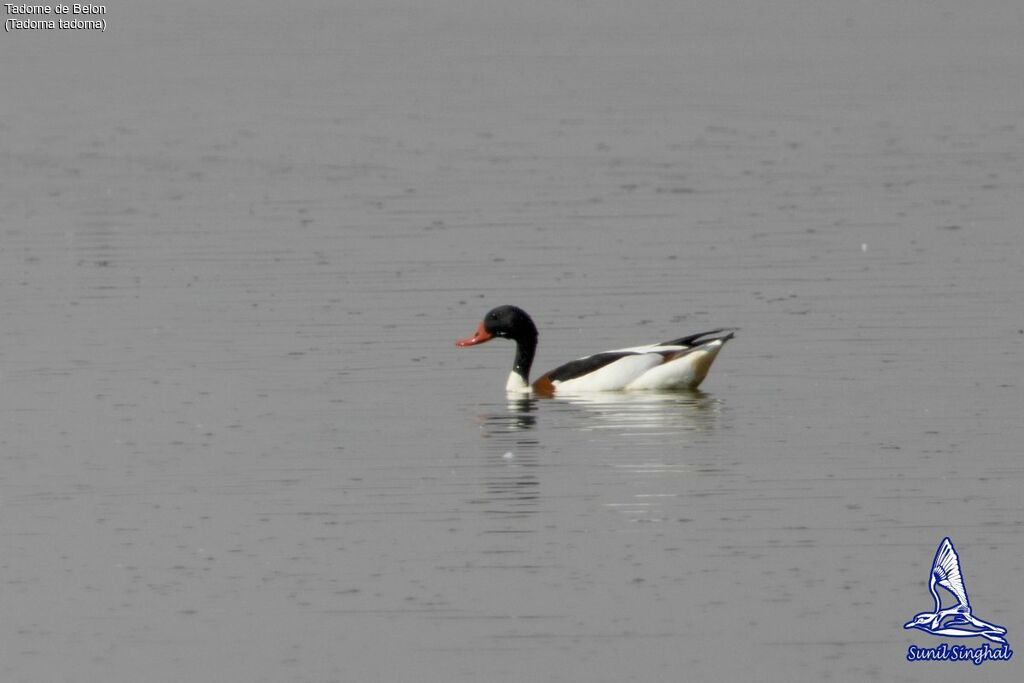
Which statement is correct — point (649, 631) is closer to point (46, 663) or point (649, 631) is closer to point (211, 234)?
point (46, 663)

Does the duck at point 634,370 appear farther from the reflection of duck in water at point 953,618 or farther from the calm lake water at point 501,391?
the reflection of duck in water at point 953,618

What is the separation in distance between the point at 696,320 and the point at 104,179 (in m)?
15.0

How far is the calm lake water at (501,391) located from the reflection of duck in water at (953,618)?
0.43 feet

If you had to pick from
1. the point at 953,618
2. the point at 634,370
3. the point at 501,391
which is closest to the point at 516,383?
the point at 501,391

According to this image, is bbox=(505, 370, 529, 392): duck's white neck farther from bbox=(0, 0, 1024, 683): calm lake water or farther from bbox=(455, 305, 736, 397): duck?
bbox=(0, 0, 1024, 683): calm lake water

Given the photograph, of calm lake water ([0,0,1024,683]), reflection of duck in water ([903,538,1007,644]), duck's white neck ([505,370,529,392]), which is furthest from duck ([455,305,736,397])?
reflection of duck in water ([903,538,1007,644])

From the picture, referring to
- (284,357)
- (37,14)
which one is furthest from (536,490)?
(37,14)

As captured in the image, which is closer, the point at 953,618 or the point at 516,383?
the point at 953,618

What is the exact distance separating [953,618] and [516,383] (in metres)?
7.73

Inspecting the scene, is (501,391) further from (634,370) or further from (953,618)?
(953,618)

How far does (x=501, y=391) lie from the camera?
57.6ft

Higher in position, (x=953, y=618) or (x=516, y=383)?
(x=516, y=383)

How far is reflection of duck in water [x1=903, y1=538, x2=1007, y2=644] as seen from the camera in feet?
32.8

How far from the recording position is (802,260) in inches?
913
